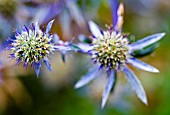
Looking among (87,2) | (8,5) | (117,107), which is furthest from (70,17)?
(117,107)

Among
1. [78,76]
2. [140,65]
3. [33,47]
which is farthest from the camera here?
[78,76]

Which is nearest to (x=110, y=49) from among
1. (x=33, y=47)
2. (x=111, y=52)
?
(x=111, y=52)

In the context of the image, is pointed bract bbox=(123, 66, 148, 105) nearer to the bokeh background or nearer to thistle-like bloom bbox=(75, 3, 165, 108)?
thistle-like bloom bbox=(75, 3, 165, 108)

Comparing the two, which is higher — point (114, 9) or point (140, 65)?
point (114, 9)

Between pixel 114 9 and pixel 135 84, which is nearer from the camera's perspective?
pixel 135 84

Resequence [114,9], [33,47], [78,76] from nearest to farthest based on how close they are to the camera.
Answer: [33,47] → [114,9] → [78,76]

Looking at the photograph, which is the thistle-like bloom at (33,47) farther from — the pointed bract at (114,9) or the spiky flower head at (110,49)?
the pointed bract at (114,9)

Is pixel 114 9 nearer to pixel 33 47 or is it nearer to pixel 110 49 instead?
pixel 110 49
